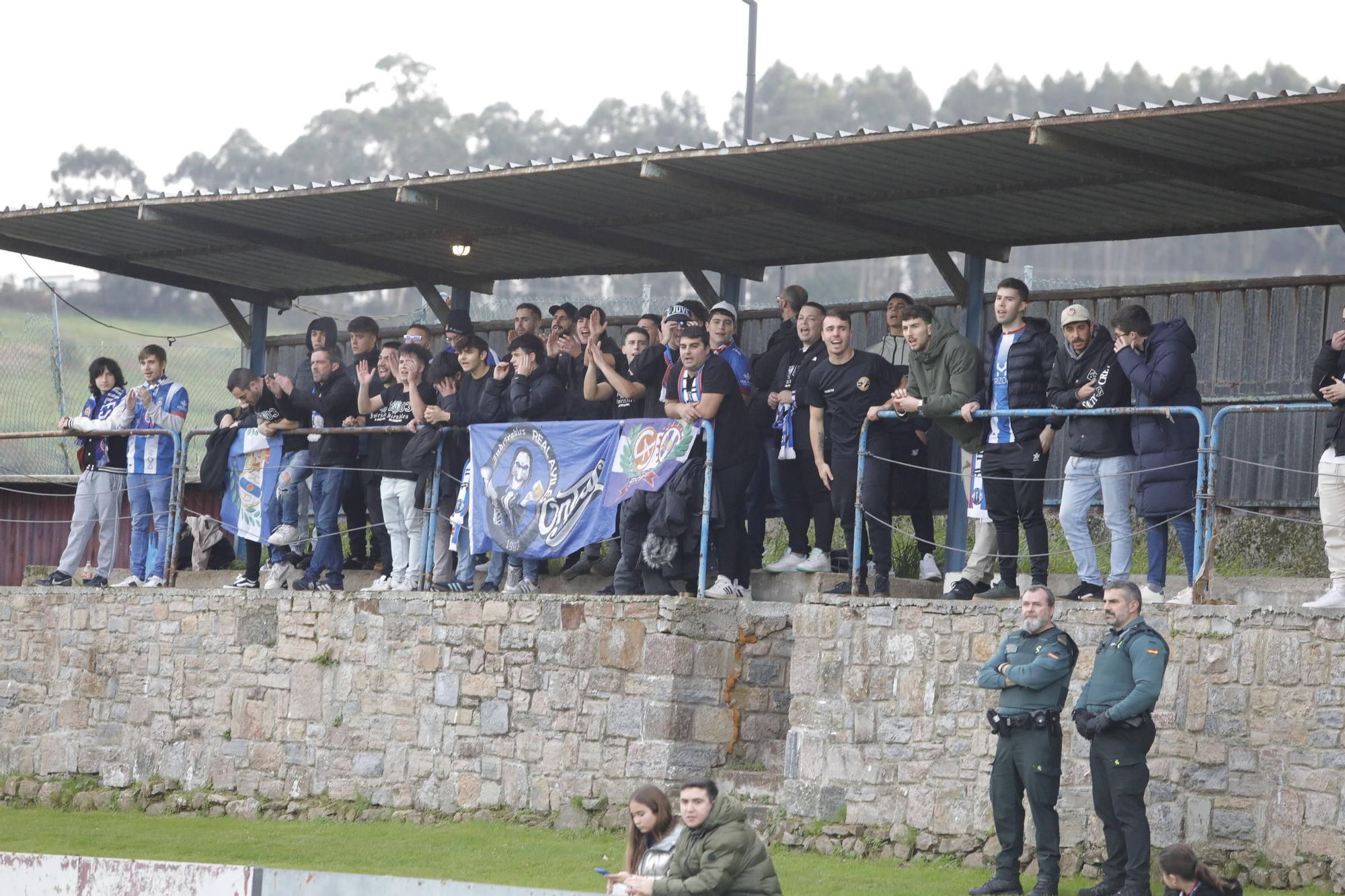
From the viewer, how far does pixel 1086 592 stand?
Result: 417 inches

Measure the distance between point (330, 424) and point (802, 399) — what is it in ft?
13.6

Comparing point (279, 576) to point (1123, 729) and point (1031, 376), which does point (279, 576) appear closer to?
point (1031, 376)

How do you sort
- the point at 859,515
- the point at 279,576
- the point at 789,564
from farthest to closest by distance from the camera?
1. the point at 279,576
2. the point at 789,564
3. the point at 859,515

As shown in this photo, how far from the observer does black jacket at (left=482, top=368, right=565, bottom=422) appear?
12859 millimetres

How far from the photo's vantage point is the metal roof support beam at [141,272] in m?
16.3

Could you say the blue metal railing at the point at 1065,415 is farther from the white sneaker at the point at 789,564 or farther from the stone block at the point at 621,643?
the stone block at the point at 621,643

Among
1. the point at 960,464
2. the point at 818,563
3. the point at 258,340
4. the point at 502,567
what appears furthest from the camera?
the point at 258,340

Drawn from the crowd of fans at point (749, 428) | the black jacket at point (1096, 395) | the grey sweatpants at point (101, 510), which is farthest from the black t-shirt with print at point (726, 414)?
the grey sweatpants at point (101, 510)

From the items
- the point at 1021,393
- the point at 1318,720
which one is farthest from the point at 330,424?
the point at 1318,720

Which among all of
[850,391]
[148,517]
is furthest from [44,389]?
[850,391]

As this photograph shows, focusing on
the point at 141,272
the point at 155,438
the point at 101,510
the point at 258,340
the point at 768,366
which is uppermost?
the point at 141,272

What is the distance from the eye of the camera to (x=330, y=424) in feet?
46.6

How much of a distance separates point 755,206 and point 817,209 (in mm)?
454

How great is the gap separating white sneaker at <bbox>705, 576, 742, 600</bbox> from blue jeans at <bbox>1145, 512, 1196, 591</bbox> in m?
2.83
